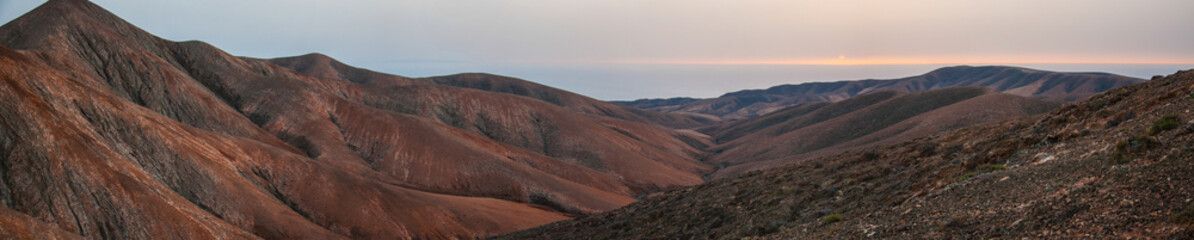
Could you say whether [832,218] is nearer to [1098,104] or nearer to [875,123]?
[1098,104]

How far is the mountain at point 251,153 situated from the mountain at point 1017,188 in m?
29.9

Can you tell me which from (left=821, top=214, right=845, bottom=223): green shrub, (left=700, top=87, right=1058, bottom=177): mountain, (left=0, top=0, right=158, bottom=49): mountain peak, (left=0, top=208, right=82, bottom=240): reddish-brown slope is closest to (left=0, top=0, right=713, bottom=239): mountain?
(left=0, top=208, right=82, bottom=240): reddish-brown slope

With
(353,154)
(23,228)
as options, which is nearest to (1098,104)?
(23,228)

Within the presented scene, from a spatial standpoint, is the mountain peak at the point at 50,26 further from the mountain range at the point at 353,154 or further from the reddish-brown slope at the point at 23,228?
the reddish-brown slope at the point at 23,228

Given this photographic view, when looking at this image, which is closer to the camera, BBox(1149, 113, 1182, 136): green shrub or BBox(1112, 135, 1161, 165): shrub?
BBox(1112, 135, 1161, 165): shrub

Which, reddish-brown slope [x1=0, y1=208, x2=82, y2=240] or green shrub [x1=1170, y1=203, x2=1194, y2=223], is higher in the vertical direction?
green shrub [x1=1170, y1=203, x2=1194, y2=223]

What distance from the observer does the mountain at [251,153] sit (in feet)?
108

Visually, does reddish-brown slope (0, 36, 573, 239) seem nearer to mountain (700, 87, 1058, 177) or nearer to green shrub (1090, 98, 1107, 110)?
green shrub (1090, 98, 1107, 110)

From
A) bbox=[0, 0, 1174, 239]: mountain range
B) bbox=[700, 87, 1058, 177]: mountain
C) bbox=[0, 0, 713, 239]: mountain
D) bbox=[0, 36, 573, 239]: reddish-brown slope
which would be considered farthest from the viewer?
bbox=[700, 87, 1058, 177]: mountain

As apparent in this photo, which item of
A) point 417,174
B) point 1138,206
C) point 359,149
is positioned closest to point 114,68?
point 359,149

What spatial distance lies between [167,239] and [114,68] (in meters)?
41.1

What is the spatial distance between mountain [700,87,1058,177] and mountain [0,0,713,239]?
13021 millimetres

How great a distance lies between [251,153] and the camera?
53.0 m

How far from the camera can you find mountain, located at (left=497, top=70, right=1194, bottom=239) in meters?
9.62
